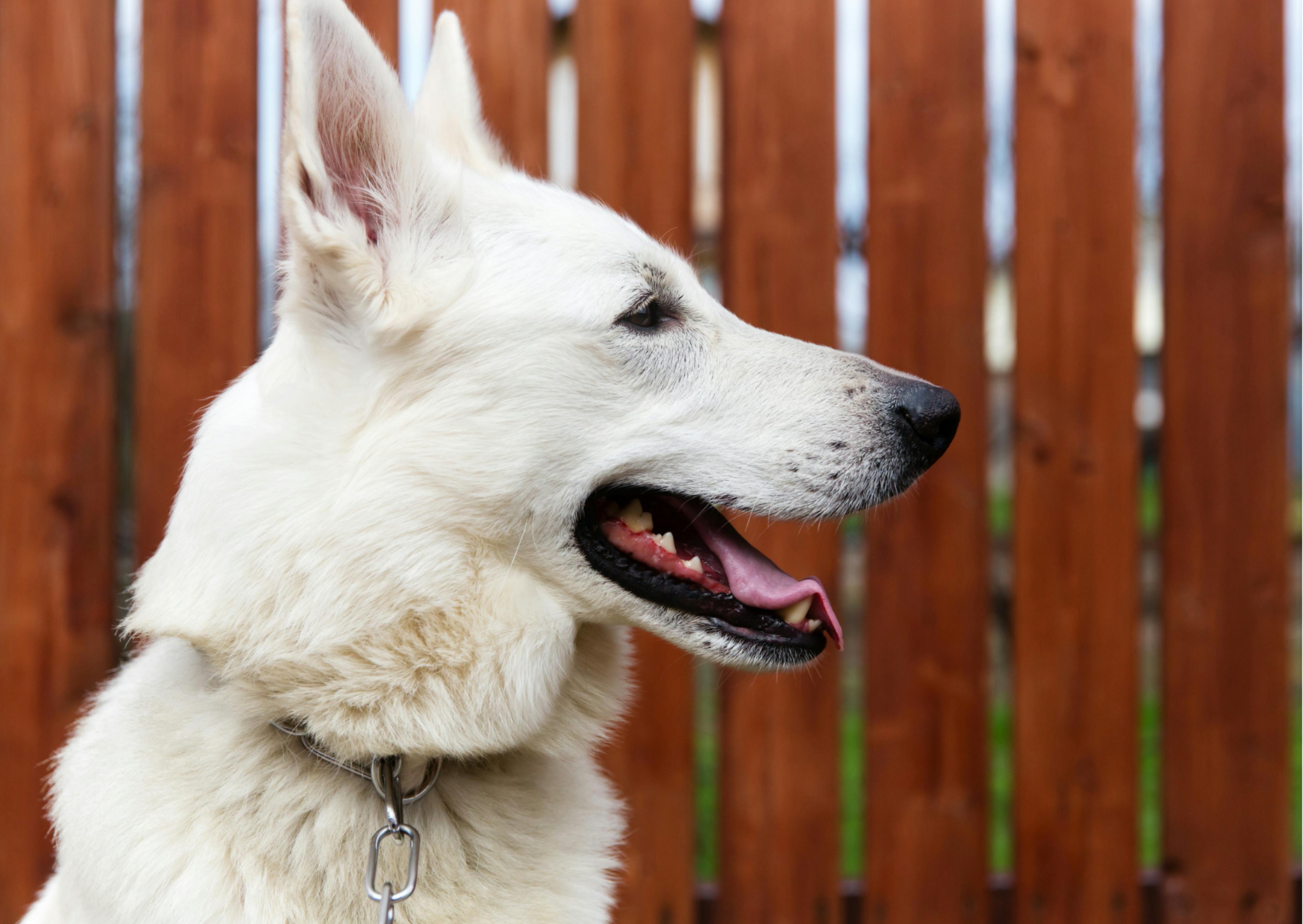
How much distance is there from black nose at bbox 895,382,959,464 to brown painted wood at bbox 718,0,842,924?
0.93m

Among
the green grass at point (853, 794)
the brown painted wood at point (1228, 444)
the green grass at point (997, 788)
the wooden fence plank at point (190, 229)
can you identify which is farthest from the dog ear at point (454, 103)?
the brown painted wood at point (1228, 444)

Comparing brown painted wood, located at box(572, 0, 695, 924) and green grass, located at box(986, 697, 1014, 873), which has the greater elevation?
brown painted wood, located at box(572, 0, 695, 924)

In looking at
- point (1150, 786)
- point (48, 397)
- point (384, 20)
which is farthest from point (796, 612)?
point (1150, 786)

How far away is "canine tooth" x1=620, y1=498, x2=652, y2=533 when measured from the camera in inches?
69.2

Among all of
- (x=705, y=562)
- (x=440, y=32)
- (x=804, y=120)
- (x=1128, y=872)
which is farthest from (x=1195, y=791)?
(x=440, y=32)

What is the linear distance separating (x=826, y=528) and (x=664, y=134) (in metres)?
1.22

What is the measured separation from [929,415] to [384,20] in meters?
1.92

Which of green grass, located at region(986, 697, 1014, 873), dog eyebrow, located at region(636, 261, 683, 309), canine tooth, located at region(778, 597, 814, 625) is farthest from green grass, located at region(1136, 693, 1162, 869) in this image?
dog eyebrow, located at region(636, 261, 683, 309)

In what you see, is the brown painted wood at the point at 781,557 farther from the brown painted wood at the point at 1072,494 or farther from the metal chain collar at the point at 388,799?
the metal chain collar at the point at 388,799

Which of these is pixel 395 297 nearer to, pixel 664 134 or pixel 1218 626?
pixel 664 134

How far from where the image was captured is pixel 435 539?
1.59 metres

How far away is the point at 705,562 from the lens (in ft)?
5.77

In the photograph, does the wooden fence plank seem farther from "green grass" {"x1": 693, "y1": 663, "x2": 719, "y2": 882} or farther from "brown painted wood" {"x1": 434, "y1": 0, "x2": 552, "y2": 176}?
"green grass" {"x1": 693, "y1": 663, "x2": 719, "y2": 882}

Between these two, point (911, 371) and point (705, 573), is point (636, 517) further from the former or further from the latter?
point (911, 371)
